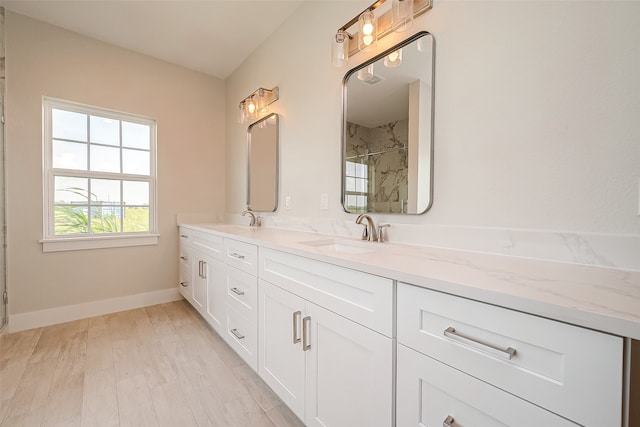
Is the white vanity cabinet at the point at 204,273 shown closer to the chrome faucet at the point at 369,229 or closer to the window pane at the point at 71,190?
the window pane at the point at 71,190

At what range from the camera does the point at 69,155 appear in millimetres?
2484

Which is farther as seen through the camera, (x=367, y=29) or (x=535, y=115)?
(x=367, y=29)

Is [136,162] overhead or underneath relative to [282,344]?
overhead

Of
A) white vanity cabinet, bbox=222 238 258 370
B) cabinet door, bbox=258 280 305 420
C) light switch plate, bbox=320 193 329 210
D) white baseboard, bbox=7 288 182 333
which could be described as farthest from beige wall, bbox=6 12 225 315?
cabinet door, bbox=258 280 305 420

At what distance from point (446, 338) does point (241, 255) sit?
1.30 meters

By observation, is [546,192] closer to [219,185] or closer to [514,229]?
[514,229]

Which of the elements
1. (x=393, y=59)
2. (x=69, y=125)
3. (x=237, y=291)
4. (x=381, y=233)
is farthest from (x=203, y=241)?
(x=393, y=59)

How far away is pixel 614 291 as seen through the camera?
0.60 m

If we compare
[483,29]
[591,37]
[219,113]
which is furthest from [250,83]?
[591,37]

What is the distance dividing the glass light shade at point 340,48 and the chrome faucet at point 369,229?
950mm

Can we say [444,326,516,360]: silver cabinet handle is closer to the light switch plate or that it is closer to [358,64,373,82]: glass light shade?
the light switch plate

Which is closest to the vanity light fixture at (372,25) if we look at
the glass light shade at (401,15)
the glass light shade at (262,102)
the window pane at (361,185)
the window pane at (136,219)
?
the glass light shade at (401,15)

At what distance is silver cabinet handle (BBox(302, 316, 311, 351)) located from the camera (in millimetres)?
1143

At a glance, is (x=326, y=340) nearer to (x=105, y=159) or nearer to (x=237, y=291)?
(x=237, y=291)
